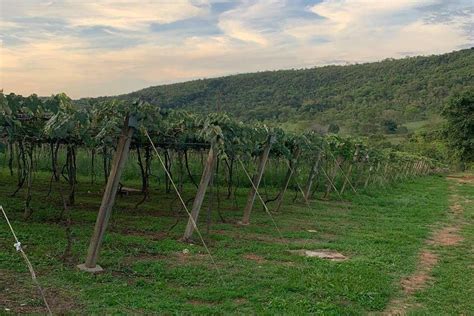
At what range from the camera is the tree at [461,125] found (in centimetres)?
3762

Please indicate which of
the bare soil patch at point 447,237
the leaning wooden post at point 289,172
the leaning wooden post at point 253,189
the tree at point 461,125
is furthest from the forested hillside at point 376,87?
the leaning wooden post at point 253,189

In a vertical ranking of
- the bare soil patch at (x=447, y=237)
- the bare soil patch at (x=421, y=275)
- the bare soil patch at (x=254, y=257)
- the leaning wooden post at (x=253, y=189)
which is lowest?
the bare soil patch at (x=447, y=237)

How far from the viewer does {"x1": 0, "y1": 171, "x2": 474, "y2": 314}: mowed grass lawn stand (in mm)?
5246

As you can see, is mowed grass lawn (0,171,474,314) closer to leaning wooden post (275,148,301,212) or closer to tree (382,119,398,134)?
leaning wooden post (275,148,301,212)

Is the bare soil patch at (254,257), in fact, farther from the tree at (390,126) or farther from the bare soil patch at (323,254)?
the tree at (390,126)

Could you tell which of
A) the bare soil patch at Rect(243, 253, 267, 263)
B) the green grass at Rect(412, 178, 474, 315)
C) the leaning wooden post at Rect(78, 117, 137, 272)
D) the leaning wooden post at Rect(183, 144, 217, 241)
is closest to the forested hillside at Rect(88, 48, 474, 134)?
the green grass at Rect(412, 178, 474, 315)

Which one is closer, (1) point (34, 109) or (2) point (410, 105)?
(1) point (34, 109)

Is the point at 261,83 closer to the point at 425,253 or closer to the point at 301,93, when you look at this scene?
the point at 301,93

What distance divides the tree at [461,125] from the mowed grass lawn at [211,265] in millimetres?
28971

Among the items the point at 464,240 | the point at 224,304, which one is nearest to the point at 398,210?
the point at 464,240

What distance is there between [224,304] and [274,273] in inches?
58.3

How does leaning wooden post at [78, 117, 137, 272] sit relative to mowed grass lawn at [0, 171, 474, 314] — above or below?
above

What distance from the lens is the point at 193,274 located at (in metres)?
6.32

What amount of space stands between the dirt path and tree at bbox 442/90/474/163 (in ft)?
86.2
